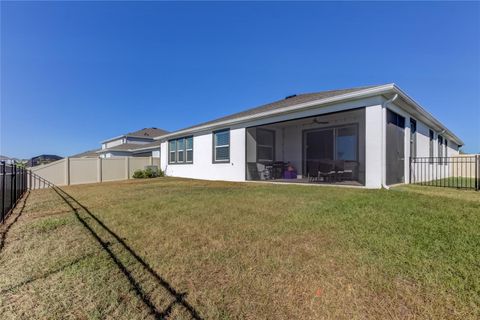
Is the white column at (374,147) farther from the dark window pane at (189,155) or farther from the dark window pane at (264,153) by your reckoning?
the dark window pane at (189,155)

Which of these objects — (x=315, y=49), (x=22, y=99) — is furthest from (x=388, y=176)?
(x=22, y=99)

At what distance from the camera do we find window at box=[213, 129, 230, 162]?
40.2 feet

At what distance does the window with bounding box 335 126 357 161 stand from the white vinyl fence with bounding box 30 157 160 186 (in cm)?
1449

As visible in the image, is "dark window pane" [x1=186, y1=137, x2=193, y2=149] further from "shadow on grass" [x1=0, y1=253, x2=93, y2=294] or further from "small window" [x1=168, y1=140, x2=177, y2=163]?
"shadow on grass" [x1=0, y1=253, x2=93, y2=294]

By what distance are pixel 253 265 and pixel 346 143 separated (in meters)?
10.1

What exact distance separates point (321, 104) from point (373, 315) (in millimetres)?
7590

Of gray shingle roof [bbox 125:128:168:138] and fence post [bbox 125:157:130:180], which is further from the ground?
gray shingle roof [bbox 125:128:168:138]

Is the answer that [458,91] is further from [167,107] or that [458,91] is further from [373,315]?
[167,107]

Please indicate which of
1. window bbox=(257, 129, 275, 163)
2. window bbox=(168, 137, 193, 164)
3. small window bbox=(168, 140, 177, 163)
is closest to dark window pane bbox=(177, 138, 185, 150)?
window bbox=(168, 137, 193, 164)

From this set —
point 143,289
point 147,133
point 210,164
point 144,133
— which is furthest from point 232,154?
point 147,133

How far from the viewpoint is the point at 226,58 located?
16328 mm

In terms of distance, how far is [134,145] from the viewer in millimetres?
28766

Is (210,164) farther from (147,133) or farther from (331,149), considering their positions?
(147,133)

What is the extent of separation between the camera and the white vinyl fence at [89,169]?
48.0 feet
